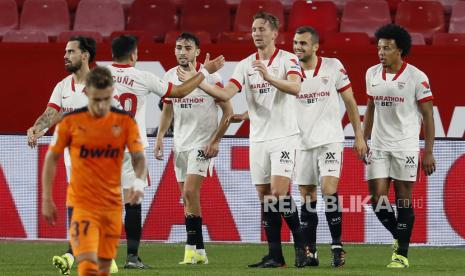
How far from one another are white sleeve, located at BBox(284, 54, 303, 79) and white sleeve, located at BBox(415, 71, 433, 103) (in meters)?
1.16

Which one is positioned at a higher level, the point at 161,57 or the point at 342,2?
the point at 342,2

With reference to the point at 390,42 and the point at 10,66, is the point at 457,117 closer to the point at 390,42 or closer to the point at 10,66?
the point at 390,42

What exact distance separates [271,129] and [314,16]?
219 inches

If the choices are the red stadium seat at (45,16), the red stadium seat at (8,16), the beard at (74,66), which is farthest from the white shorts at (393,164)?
the red stadium seat at (8,16)

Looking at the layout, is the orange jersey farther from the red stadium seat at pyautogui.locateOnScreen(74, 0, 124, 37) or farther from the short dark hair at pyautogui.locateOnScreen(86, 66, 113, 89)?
the red stadium seat at pyautogui.locateOnScreen(74, 0, 124, 37)

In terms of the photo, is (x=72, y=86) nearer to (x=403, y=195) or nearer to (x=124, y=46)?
(x=124, y=46)

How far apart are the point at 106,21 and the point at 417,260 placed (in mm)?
6539

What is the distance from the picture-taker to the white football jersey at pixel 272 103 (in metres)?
10.7

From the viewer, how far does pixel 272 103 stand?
10750mm

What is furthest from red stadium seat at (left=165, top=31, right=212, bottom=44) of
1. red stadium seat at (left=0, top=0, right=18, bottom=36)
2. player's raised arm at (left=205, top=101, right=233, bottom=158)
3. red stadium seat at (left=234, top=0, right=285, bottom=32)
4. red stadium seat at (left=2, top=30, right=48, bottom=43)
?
player's raised arm at (left=205, top=101, right=233, bottom=158)

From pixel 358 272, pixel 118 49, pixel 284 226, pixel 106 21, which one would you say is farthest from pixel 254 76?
pixel 106 21

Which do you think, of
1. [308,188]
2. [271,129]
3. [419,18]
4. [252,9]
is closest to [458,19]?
[419,18]

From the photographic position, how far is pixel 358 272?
10.3 m

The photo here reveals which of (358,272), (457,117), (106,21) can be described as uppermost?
(106,21)
